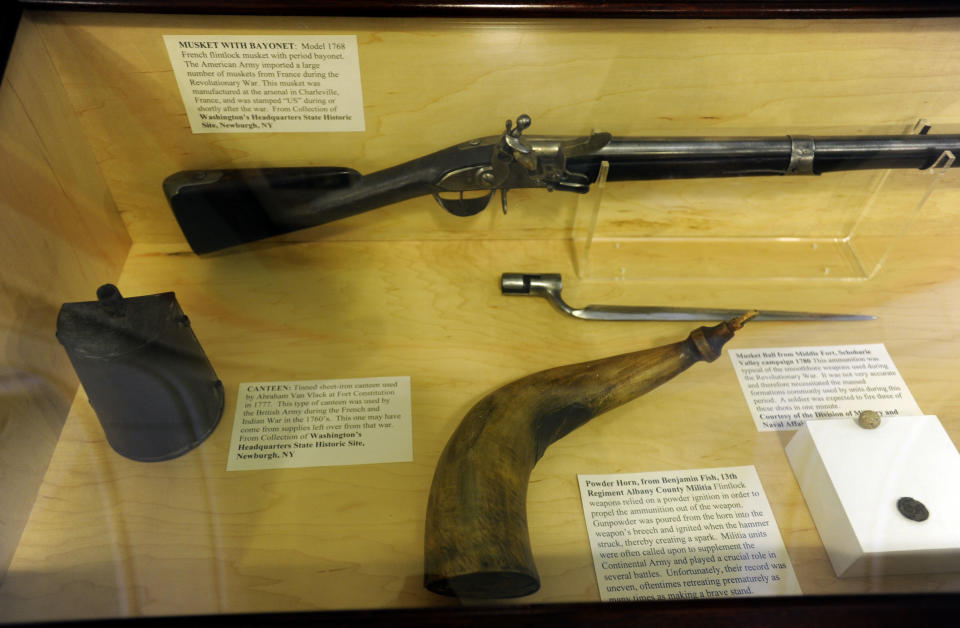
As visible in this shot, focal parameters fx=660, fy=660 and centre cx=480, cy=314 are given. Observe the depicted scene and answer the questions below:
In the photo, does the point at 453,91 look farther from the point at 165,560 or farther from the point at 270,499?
the point at 165,560

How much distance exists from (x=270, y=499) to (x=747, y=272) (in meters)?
1.33

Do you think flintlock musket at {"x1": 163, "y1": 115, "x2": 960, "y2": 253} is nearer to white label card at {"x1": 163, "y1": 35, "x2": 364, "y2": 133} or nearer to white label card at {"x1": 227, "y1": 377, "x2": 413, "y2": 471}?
white label card at {"x1": 163, "y1": 35, "x2": 364, "y2": 133}

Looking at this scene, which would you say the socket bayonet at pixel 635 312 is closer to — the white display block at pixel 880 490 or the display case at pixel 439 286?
the display case at pixel 439 286

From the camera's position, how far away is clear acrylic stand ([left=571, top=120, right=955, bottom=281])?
1791mm

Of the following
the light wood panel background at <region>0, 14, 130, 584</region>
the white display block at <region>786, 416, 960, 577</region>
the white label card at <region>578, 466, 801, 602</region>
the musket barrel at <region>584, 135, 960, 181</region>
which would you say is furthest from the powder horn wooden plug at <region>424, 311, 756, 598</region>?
the light wood panel background at <region>0, 14, 130, 584</region>

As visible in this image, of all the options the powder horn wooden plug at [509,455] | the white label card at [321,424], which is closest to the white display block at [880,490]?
the powder horn wooden plug at [509,455]

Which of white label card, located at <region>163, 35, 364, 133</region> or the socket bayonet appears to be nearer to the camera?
white label card, located at <region>163, 35, 364, 133</region>

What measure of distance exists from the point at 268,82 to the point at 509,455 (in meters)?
0.98

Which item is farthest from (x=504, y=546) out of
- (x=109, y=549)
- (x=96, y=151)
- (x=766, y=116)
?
(x=96, y=151)

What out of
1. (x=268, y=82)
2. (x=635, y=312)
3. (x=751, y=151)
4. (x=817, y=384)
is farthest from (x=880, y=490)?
(x=268, y=82)

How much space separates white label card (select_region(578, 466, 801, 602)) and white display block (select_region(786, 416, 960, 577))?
0.10 meters

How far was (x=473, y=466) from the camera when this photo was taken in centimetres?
121

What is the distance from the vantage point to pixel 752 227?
190 centimetres

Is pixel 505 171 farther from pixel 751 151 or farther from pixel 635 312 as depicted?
pixel 751 151
